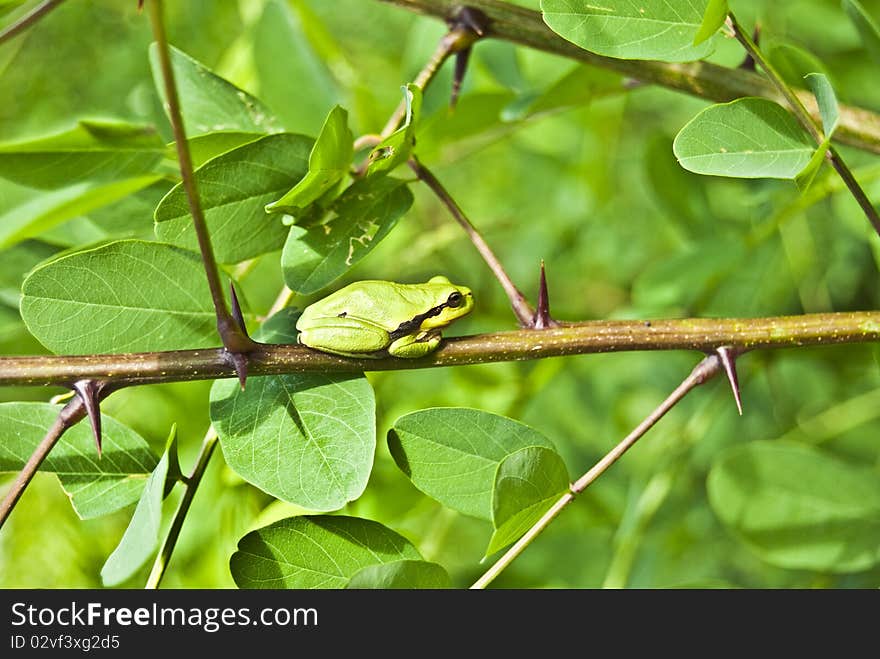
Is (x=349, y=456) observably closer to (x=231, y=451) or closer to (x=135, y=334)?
(x=231, y=451)

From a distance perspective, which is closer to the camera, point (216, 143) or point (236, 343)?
point (236, 343)

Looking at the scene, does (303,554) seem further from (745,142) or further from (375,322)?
(745,142)

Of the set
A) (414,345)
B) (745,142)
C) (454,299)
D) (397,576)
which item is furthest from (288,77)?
(397,576)

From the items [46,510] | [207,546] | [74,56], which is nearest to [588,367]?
[207,546]

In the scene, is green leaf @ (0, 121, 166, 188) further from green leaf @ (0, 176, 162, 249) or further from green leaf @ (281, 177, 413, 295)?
green leaf @ (281, 177, 413, 295)

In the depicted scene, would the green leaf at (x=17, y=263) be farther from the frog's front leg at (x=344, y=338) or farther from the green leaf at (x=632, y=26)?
the green leaf at (x=632, y=26)

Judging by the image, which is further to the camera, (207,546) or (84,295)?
(207,546)

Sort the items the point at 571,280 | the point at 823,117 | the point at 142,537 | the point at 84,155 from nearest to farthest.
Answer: the point at 142,537 < the point at 823,117 < the point at 84,155 < the point at 571,280

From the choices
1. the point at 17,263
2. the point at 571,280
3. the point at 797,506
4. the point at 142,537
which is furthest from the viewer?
the point at 571,280

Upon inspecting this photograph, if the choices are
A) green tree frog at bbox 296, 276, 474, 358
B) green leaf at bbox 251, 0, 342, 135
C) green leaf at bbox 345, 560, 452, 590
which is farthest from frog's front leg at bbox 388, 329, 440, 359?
green leaf at bbox 251, 0, 342, 135
